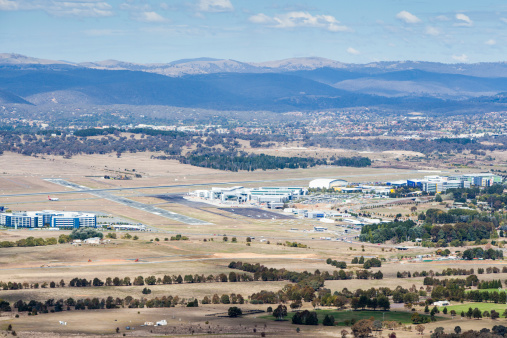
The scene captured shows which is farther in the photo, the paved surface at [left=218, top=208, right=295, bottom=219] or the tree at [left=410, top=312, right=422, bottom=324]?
the paved surface at [left=218, top=208, right=295, bottom=219]

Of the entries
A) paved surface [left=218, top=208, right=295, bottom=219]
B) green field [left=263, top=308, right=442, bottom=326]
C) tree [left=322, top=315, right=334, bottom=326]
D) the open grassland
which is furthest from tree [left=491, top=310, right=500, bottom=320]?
paved surface [left=218, top=208, right=295, bottom=219]

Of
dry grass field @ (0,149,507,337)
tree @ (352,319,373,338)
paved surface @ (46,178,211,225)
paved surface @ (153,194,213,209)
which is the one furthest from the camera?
paved surface @ (153,194,213,209)

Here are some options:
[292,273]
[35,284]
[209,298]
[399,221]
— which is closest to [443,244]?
[399,221]

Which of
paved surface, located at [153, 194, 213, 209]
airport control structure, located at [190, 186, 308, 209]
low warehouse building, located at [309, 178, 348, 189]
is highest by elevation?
low warehouse building, located at [309, 178, 348, 189]

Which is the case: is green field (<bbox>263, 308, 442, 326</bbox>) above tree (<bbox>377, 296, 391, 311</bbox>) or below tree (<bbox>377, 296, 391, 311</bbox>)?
below

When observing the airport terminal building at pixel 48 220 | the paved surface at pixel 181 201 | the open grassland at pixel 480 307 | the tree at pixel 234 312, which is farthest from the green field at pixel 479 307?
the paved surface at pixel 181 201

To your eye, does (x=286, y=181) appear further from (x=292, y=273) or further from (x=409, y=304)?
(x=409, y=304)

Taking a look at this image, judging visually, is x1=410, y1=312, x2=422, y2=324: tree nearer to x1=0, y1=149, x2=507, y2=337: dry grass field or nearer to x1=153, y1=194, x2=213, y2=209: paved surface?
x1=0, y1=149, x2=507, y2=337: dry grass field

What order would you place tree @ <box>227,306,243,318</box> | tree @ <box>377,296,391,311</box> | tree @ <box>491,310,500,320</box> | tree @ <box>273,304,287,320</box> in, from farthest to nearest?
1. tree @ <box>377,296,391,311</box>
2. tree @ <box>227,306,243,318</box>
3. tree @ <box>273,304,287,320</box>
4. tree @ <box>491,310,500,320</box>
